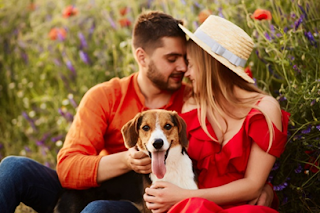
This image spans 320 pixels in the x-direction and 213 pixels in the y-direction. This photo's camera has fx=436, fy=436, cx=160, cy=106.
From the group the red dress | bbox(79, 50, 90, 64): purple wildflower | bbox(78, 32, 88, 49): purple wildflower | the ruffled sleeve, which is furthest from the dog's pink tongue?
bbox(78, 32, 88, 49): purple wildflower

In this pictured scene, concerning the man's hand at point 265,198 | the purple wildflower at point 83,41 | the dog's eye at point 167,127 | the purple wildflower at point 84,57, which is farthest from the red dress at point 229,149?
the purple wildflower at point 83,41

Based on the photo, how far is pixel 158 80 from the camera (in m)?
3.94

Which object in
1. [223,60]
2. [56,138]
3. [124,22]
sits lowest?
[56,138]

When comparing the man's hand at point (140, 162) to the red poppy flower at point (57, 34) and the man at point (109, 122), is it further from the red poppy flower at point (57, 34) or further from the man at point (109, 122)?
the red poppy flower at point (57, 34)

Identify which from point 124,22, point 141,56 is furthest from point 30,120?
point 141,56

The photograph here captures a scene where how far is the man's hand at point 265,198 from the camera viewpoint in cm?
338

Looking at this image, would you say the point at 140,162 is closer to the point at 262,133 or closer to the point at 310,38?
the point at 262,133

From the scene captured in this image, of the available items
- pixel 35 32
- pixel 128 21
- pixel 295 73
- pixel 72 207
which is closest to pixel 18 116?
pixel 35 32

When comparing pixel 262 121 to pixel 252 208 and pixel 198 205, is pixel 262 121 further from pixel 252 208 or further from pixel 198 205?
pixel 198 205

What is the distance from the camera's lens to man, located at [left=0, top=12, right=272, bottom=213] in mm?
3541

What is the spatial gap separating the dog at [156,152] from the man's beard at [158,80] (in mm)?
672

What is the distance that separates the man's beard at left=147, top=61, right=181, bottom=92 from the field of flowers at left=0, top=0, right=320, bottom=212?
894mm

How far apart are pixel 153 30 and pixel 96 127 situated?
3.41 ft

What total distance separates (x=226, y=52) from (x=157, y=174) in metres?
1.14
